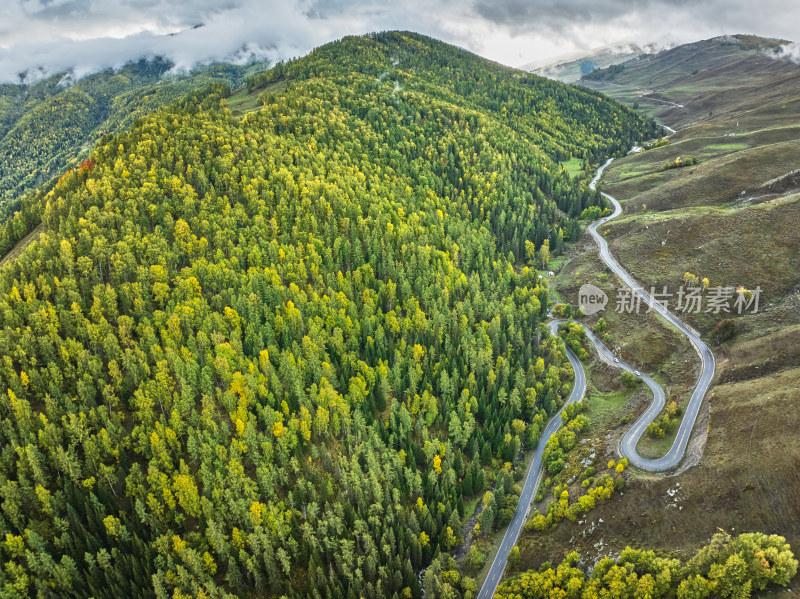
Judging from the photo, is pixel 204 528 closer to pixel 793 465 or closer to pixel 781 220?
pixel 793 465

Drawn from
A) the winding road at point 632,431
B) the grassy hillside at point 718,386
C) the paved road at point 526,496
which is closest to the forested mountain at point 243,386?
the paved road at point 526,496
